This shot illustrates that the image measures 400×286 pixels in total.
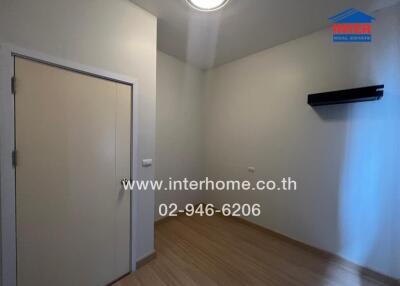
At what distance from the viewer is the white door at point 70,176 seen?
3.74 ft

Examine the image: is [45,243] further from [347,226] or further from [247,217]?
[347,226]

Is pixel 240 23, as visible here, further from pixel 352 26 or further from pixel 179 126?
pixel 179 126

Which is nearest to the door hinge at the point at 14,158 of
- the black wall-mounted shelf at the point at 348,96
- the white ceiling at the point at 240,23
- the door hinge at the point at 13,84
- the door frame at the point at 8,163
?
the door frame at the point at 8,163

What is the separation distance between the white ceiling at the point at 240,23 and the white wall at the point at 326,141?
23 cm

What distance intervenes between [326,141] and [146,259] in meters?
2.46

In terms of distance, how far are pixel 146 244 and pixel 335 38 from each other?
315 centimetres

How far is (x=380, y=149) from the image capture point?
1651mm

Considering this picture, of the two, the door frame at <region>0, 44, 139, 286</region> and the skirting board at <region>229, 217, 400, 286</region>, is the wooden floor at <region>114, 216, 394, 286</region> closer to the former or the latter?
the skirting board at <region>229, 217, 400, 286</region>

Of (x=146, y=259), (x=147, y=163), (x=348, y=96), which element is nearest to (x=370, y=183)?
(x=348, y=96)

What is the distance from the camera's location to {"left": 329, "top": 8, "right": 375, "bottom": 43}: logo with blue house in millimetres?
1715

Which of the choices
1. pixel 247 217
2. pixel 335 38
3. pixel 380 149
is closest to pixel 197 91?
pixel 335 38

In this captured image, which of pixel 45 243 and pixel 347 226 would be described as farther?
pixel 347 226

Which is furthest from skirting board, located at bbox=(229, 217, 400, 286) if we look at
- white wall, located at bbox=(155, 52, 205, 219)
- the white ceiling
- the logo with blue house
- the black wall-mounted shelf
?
the white ceiling

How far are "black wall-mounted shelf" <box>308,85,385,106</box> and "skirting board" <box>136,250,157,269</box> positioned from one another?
2.54 m
